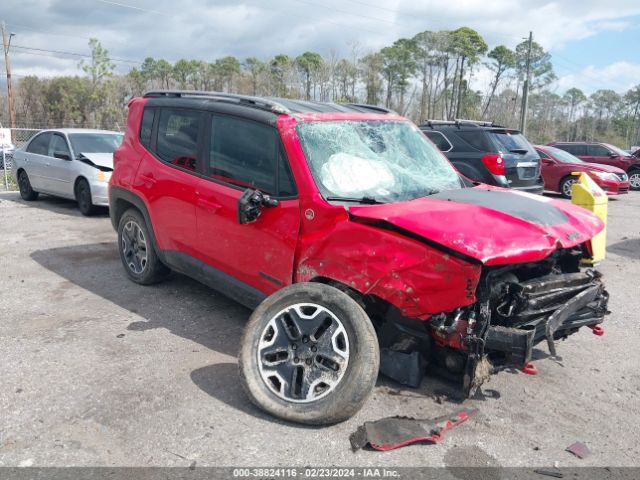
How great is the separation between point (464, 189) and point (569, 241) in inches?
42.6

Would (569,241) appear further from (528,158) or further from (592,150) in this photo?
(592,150)

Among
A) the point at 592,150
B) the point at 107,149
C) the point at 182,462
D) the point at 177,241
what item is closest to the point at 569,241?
the point at 182,462

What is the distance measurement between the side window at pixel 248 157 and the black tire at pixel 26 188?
874 centimetres

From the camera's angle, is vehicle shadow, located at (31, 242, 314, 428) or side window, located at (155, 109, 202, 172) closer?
vehicle shadow, located at (31, 242, 314, 428)

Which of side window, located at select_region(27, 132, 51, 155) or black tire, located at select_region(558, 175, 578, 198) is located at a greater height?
side window, located at select_region(27, 132, 51, 155)

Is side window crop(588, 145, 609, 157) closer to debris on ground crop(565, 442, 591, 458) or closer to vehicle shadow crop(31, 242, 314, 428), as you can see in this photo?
vehicle shadow crop(31, 242, 314, 428)

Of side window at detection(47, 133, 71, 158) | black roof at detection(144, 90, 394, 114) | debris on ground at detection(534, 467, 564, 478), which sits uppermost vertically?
black roof at detection(144, 90, 394, 114)

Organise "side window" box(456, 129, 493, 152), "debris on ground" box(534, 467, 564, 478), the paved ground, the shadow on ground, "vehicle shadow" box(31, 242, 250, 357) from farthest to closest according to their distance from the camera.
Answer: "side window" box(456, 129, 493, 152) < "vehicle shadow" box(31, 242, 250, 357) < the shadow on ground < the paved ground < "debris on ground" box(534, 467, 564, 478)

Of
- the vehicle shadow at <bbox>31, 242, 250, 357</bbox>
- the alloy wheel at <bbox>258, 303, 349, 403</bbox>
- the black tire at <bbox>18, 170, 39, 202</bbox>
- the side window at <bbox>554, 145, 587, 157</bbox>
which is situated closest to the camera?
the alloy wheel at <bbox>258, 303, 349, 403</bbox>

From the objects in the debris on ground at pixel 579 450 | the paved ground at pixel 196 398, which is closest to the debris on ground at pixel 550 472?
the paved ground at pixel 196 398

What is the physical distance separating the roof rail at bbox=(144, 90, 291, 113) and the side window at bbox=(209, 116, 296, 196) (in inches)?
6.3

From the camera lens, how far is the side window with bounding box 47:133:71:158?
34.1 ft

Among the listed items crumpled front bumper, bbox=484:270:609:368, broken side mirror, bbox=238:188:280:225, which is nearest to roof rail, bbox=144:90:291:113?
broken side mirror, bbox=238:188:280:225

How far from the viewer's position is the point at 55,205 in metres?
11.2
